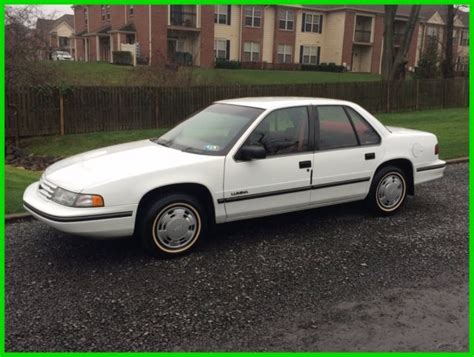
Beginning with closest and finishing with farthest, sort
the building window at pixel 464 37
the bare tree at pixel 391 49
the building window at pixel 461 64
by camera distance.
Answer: the bare tree at pixel 391 49 < the building window at pixel 461 64 < the building window at pixel 464 37

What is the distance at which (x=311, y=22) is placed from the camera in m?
48.2

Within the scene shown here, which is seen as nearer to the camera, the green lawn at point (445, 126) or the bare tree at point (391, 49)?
the green lawn at point (445, 126)

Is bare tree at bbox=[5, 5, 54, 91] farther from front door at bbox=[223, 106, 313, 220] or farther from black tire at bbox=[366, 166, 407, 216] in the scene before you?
black tire at bbox=[366, 166, 407, 216]

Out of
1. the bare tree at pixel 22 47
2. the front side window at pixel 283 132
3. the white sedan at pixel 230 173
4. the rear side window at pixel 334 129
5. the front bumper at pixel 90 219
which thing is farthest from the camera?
the bare tree at pixel 22 47

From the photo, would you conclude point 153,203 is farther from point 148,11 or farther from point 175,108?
point 148,11

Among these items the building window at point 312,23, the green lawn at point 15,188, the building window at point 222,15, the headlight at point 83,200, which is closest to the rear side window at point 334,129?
the headlight at point 83,200

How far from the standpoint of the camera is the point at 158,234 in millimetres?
4797

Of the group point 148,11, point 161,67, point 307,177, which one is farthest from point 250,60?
point 307,177

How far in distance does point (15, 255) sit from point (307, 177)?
330cm

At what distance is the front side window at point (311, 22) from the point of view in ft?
156

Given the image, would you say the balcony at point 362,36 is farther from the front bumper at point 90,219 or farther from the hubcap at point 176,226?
the front bumper at point 90,219

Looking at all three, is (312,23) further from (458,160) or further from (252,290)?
(252,290)

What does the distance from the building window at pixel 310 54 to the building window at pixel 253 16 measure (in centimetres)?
647

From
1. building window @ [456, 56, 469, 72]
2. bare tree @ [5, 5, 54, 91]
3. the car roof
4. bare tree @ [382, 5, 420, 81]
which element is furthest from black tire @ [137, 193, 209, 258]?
building window @ [456, 56, 469, 72]
